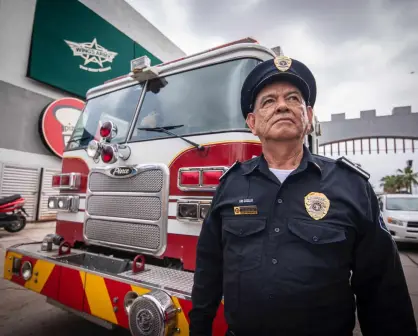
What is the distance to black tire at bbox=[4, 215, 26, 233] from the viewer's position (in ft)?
26.1

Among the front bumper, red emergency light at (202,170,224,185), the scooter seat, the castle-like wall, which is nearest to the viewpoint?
red emergency light at (202,170,224,185)

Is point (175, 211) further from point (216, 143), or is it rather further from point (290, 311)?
point (290, 311)

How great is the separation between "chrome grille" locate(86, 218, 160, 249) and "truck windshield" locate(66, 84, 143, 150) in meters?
0.83

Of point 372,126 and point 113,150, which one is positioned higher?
point 372,126

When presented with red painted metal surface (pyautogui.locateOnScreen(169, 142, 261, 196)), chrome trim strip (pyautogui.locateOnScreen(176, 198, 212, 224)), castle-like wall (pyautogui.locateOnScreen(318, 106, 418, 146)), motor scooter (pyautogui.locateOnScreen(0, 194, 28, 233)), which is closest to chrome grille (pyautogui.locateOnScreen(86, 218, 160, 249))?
chrome trim strip (pyautogui.locateOnScreen(176, 198, 212, 224))

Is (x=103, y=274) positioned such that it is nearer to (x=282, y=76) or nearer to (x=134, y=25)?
(x=282, y=76)

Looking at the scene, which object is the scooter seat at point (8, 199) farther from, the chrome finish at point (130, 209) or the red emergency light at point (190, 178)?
the red emergency light at point (190, 178)

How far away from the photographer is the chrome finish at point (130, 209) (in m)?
2.15

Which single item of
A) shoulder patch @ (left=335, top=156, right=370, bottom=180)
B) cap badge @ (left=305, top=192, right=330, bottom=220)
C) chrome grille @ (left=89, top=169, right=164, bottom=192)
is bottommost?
cap badge @ (left=305, top=192, right=330, bottom=220)

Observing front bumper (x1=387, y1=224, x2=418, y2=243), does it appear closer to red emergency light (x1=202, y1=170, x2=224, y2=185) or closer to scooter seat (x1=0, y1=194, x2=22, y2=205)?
red emergency light (x1=202, y1=170, x2=224, y2=185)

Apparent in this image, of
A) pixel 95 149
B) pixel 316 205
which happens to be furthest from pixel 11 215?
pixel 316 205

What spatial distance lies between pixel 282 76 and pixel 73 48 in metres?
11.8

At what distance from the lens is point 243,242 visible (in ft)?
4.17

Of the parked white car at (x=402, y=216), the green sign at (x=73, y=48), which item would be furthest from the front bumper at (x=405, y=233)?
the green sign at (x=73, y=48)
